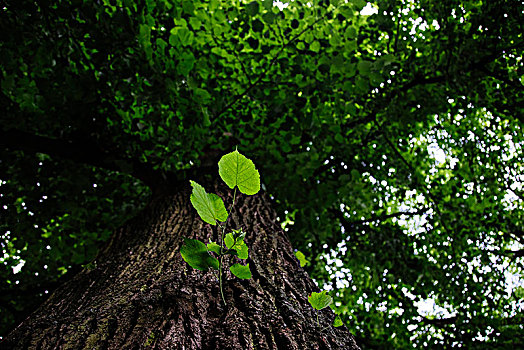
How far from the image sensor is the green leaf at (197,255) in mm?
788

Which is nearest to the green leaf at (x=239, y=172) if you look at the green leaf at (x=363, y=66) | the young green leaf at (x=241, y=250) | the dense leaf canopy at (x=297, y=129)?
the young green leaf at (x=241, y=250)

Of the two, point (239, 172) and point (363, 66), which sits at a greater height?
point (363, 66)

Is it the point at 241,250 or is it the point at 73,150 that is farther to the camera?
the point at 73,150

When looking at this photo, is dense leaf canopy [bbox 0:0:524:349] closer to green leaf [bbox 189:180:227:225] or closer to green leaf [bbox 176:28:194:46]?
green leaf [bbox 176:28:194:46]

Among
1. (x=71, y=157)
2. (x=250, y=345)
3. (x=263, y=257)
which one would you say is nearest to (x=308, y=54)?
(x=263, y=257)

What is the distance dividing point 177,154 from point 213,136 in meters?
0.42

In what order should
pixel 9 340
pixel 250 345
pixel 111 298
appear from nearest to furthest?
1. pixel 250 345
2. pixel 9 340
3. pixel 111 298

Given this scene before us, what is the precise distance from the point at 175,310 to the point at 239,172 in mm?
578

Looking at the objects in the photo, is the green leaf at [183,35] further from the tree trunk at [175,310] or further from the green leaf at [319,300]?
the green leaf at [319,300]

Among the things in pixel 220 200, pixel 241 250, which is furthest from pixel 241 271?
pixel 220 200

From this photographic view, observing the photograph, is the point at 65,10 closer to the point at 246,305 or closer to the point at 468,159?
the point at 246,305

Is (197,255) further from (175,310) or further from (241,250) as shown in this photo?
(175,310)

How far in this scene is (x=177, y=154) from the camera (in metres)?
3.42

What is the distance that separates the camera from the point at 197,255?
80 cm
